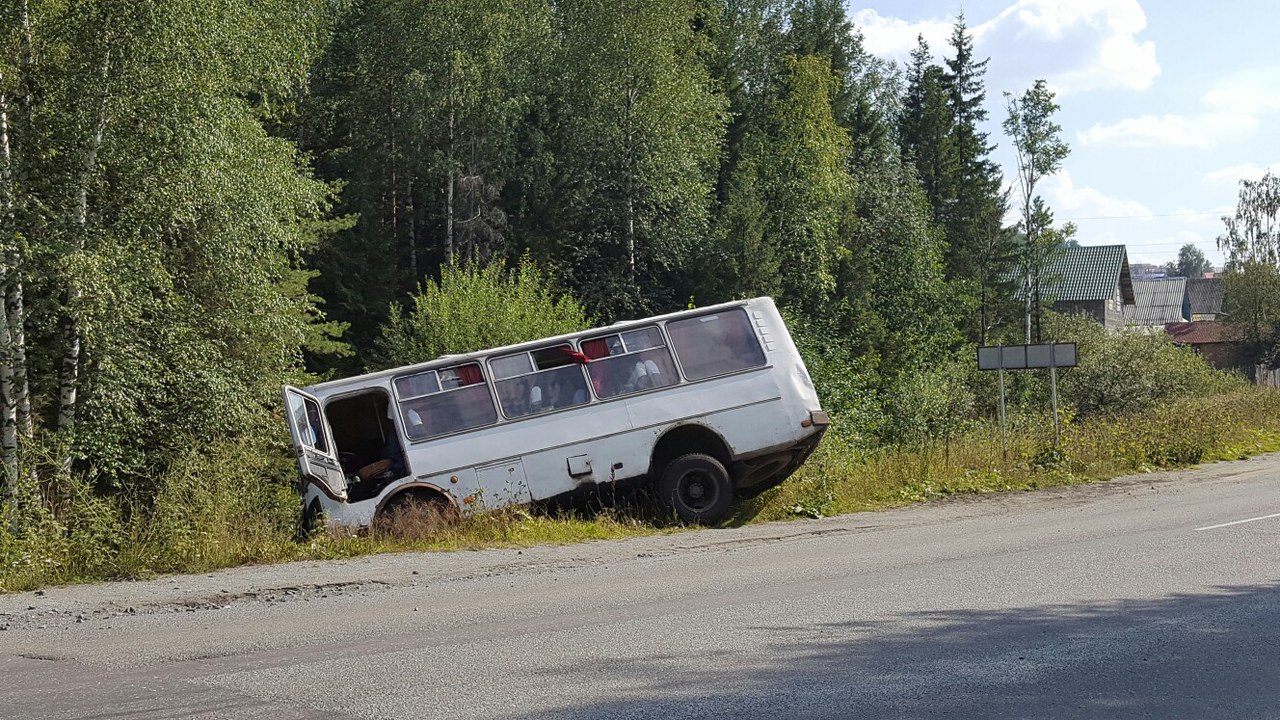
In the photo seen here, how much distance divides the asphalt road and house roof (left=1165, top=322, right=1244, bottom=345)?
69211 mm

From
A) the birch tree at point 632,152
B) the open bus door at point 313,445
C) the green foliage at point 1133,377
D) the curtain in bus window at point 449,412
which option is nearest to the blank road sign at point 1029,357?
the curtain in bus window at point 449,412

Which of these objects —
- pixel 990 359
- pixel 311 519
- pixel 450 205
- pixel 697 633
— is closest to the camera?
pixel 697 633

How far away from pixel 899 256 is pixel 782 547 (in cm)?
4416

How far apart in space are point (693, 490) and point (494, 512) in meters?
2.51

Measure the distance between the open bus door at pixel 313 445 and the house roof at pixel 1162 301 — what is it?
4386 inches

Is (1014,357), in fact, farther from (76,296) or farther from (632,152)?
(632,152)

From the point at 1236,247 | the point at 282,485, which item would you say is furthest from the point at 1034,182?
the point at 282,485

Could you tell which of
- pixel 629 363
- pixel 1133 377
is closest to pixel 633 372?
pixel 629 363

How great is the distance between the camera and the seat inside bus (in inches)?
596

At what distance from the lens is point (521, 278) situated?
36688 mm

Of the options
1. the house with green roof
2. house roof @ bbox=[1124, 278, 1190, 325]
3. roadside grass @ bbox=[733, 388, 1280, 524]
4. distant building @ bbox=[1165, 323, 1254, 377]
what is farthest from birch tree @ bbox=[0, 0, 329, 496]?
house roof @ bbox=[1124, 278, 1190, 325]

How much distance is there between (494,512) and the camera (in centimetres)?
1444

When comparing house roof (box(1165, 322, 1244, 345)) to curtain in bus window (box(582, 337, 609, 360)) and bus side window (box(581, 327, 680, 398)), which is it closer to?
bus side window (box(581, 327, 680, 398))

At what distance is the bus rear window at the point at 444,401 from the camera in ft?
49.4
